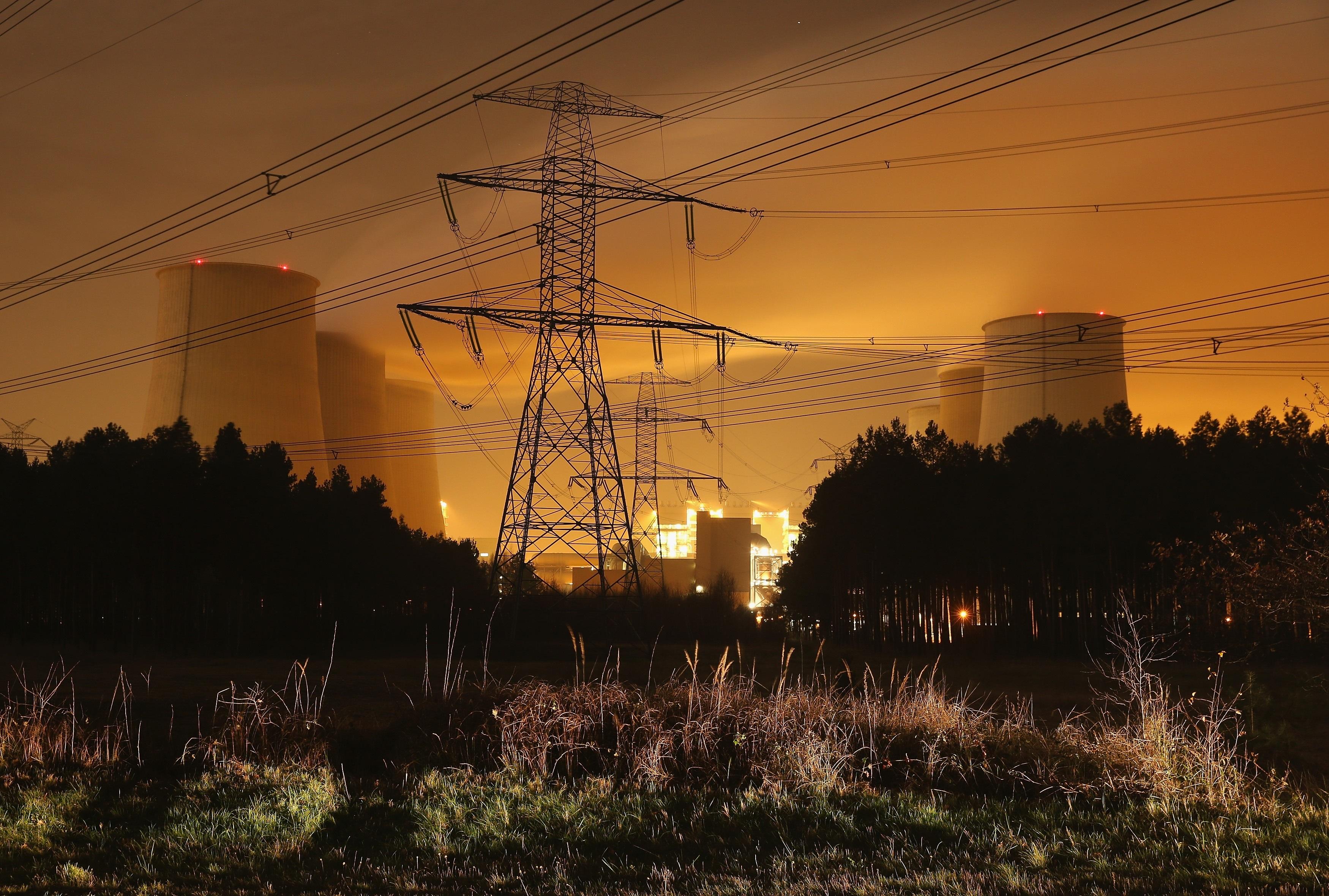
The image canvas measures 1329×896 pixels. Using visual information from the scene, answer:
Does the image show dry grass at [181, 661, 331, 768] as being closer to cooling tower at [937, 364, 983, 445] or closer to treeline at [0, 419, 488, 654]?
treeline at [0, 419, 488, 654]

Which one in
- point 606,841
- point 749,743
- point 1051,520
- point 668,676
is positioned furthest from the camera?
point 1051,520

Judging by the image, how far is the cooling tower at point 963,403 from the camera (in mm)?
45094

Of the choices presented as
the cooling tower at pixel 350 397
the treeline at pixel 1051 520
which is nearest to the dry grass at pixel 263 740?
the treeline at pixel 1051 520

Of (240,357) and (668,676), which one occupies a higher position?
(240,357)

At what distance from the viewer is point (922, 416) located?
199ft

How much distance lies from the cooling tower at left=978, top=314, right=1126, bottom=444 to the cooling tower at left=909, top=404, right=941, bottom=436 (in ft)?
83.8

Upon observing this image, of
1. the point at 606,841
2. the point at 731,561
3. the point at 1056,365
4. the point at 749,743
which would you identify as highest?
the point at 1056,365

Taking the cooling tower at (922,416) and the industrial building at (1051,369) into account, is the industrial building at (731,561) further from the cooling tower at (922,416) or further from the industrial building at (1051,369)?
the industrial building at (1051,369)

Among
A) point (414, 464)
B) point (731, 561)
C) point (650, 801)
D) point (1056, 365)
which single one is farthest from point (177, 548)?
point (731, 561)

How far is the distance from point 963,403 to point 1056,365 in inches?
518

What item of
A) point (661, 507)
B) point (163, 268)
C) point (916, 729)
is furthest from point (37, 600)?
point (661, 507)

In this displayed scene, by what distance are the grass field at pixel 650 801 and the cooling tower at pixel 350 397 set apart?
3095 centimetres

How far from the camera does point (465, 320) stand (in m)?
22.3

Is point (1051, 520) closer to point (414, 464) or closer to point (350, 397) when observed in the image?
point (350, 397)
